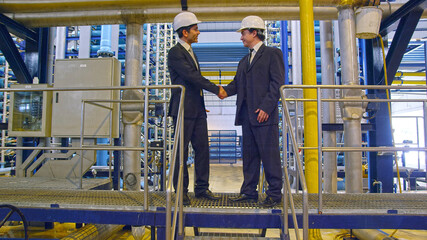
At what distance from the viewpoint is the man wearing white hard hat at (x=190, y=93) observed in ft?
8.73

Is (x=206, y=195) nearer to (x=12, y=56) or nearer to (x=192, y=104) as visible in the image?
(x=192, y=104)

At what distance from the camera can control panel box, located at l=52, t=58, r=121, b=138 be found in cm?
444

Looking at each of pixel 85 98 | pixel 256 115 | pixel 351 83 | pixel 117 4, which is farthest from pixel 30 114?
pixel 351 83

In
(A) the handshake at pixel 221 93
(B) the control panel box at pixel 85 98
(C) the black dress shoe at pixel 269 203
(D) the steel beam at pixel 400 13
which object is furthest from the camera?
(B) the control panel box at pixel 85 98

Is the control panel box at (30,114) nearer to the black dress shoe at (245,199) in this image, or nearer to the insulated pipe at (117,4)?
the insulated pipe at (117,4)

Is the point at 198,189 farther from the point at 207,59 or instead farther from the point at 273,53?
the point at 207,59

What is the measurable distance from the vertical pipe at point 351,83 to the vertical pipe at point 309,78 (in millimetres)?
637

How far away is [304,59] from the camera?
3.48 metres

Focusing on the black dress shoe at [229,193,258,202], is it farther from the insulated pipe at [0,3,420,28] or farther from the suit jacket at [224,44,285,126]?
the insulated pipe at [0,3,420,28]

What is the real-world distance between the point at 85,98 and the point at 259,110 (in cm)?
311

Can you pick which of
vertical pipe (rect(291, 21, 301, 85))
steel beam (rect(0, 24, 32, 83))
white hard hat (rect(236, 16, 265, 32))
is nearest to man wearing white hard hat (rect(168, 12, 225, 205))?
white hard hat (rect(236, 16, 265, 32))

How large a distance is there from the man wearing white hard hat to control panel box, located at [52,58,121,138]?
6.90 feet

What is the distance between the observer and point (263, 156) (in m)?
2.57

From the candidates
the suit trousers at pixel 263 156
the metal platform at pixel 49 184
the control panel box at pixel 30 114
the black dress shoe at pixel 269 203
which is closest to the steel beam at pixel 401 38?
the suit trousers at pixel 263 156
